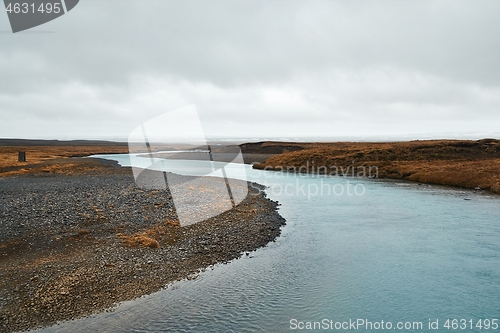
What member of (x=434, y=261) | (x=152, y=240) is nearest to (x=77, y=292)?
(x=152, y=240)

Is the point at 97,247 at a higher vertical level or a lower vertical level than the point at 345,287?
higher

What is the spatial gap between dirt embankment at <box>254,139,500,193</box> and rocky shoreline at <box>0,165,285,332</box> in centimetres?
2756

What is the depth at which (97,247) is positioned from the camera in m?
15.0

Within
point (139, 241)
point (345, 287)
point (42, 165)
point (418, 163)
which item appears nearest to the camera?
point (345, 287)

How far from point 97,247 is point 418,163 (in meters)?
52.1

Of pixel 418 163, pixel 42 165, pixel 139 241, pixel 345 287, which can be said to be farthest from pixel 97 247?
pixel 418 163

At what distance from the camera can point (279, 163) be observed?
247 feet

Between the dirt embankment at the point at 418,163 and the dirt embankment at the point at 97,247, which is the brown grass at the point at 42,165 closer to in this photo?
the dirt embankment at the point at 97,247

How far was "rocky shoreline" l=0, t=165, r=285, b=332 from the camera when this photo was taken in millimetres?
10438

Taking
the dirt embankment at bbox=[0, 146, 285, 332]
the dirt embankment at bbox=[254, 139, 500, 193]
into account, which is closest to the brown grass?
the dirt embankment at bbox=[0, 146, 285, 332]

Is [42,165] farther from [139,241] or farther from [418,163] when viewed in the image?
[418,163]

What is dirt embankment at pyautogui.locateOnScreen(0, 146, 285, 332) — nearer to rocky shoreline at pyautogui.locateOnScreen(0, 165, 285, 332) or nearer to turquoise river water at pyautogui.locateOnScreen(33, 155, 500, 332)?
rocky shoreline at pyautogui.locateOnScreen(0, 165, 285, 332)

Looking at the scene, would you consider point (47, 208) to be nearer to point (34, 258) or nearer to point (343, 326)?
point (34, 258)

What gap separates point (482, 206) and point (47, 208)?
106 ft
